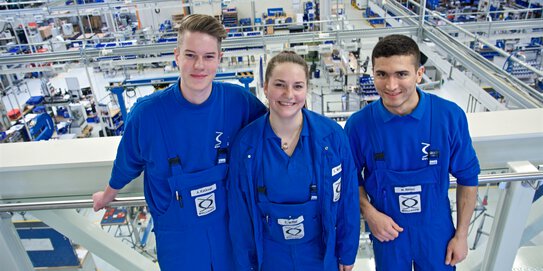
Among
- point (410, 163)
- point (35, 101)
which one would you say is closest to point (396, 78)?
point (410, 163)

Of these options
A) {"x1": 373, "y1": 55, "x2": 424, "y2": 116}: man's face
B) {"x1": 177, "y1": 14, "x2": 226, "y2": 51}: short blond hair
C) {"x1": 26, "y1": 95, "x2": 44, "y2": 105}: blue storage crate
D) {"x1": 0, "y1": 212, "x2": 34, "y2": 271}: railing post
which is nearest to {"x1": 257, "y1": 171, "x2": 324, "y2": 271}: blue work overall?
{"x1": 373, "y1": 55, "x2": 424, "y2": 116}: man's face

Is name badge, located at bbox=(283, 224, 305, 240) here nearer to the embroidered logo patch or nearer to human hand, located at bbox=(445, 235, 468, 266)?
the embroidered logo patch

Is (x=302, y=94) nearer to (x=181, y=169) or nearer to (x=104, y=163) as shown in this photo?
(x=181, y=169)

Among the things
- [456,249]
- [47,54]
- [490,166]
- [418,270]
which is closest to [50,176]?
[418,270]

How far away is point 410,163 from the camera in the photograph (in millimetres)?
1611

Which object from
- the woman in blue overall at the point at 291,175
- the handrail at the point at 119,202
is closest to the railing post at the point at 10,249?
the handrail at the point at 119,202

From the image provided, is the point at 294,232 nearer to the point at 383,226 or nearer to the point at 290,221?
the point at 290,221

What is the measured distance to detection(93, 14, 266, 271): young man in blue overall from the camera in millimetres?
1550

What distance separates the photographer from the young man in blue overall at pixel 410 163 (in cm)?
154

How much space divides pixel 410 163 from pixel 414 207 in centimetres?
18

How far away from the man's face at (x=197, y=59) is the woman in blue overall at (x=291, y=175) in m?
0.22

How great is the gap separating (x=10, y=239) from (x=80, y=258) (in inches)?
16.6

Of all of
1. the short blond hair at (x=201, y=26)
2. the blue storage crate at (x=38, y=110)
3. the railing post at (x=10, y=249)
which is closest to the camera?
the short blond hair at (x=201, y=26)

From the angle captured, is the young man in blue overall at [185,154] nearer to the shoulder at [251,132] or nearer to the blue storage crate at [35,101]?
the shoulder at [251,132]
